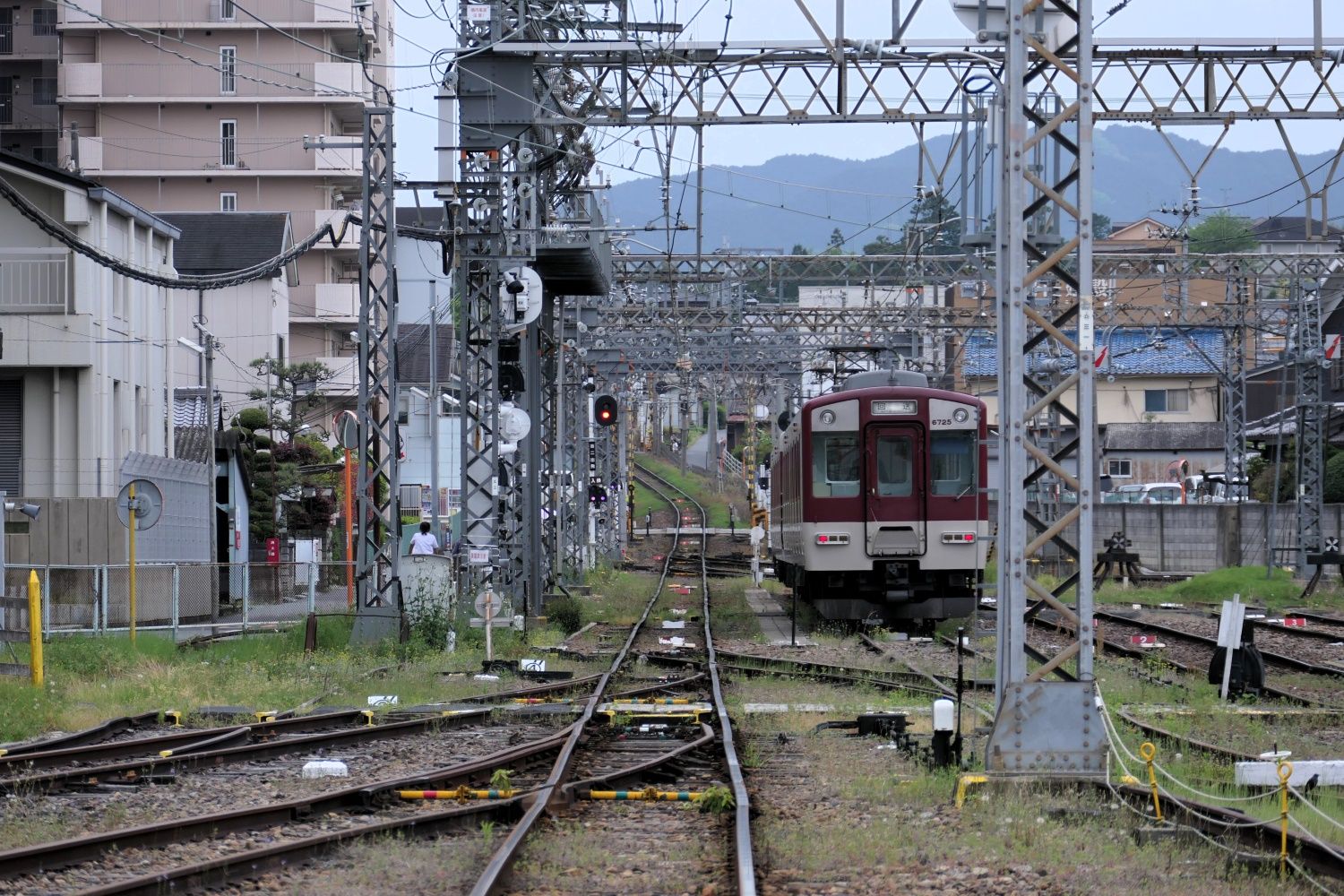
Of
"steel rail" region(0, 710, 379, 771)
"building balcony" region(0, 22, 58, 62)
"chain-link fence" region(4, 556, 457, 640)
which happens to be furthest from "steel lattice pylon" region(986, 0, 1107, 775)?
"building balcony" region(0, 22, 58, 62)

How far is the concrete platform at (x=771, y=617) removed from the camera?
19578 millimetres

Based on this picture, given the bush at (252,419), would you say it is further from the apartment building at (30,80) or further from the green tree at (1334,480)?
the green tree at (1334,480)

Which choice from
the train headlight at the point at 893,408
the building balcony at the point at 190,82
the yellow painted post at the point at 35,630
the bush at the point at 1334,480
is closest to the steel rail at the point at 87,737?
the yellow painted post at the point at 35,630

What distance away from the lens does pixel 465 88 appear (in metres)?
19.0

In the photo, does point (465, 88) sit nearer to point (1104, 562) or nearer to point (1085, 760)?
point (1085, 760)

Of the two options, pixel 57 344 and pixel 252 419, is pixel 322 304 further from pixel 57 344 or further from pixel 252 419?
pixel 57 344

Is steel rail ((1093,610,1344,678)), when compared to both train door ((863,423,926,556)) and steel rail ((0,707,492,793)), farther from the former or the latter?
steel rail ((0,707,492,793))

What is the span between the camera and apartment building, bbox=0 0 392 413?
183ft

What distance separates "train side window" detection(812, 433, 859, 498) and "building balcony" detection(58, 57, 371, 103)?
38800mm

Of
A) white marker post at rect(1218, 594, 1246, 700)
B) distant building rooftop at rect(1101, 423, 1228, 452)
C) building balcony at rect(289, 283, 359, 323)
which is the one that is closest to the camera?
white marker post at rect(1218, 594, 1246, 700)

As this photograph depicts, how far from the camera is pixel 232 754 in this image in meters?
9.96

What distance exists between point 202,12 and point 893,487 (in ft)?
145

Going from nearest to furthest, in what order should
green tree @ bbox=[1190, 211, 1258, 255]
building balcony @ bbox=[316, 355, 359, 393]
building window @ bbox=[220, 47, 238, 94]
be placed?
building balcony @ bbox=[316, 355, 359, 393] → building window @ bbox=[220, 47, 238, 94] → green tree @ bbox=[1190, 211, 1258, 255]

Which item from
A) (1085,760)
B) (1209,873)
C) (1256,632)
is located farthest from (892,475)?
(1209,873)
